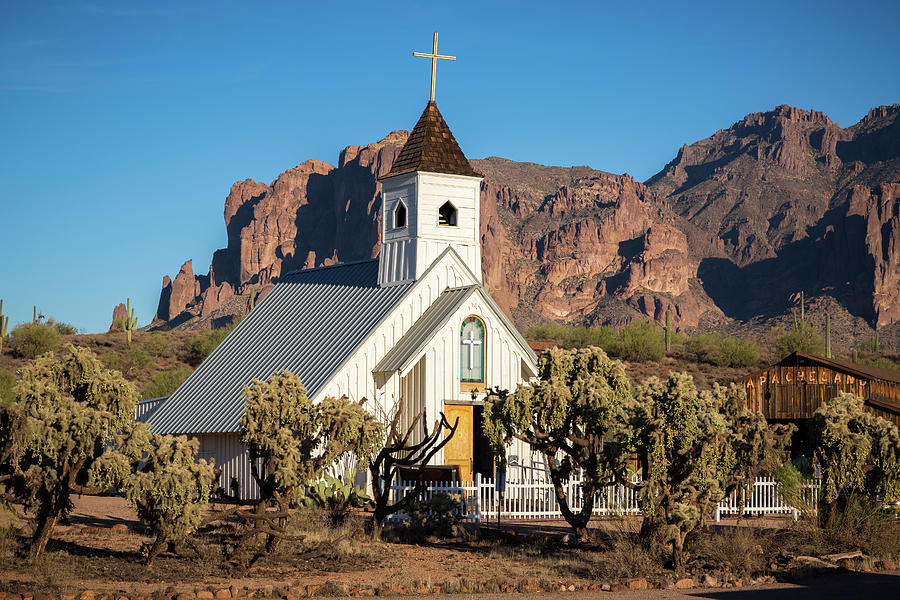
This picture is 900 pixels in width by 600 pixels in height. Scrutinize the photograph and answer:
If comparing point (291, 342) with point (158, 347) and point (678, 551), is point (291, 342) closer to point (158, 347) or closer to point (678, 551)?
point (678, 551)

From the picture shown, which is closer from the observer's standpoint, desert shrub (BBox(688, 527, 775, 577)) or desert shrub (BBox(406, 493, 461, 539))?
desert shrub (BBox(688, 527, 775, 577))

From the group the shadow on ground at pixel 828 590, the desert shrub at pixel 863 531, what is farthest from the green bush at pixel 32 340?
the shadow on ground at pixel 828 590

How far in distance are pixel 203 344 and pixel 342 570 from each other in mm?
47461

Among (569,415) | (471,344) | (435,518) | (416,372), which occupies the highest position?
(471,344)

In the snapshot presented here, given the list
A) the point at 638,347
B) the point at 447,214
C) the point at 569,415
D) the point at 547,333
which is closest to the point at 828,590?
the point at 569,415

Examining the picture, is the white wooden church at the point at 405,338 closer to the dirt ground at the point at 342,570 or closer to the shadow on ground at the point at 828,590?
the dirt ground at the point at 342,570

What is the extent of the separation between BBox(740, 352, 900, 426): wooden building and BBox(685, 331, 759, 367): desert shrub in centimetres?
2796

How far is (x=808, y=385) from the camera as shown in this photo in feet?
129

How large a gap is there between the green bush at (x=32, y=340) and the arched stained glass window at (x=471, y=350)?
37.2m

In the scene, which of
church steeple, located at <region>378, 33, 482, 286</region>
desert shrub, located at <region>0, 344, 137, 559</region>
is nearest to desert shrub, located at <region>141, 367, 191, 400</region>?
church steeple, located at <region>378, 33, 482, 286</region>

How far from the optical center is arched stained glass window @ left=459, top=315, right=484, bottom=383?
2686cm

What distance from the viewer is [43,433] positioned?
15.7 m

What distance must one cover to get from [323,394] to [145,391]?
1062 inches

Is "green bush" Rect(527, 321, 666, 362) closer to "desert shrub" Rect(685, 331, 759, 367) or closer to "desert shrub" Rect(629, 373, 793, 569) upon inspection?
"desert shrub" Rect(685, 331, 759, 367)
